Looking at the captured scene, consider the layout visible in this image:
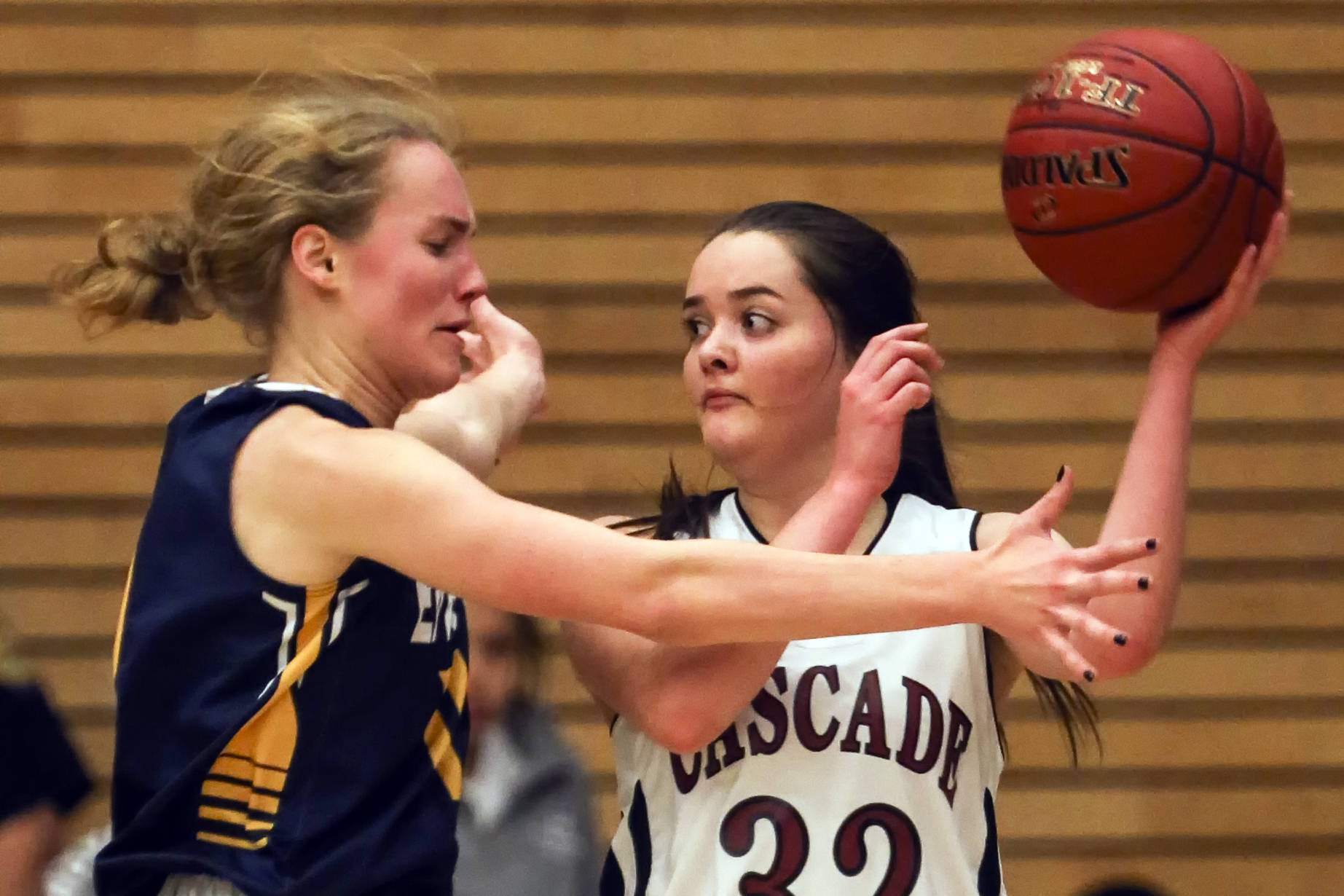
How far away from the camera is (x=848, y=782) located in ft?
8.01

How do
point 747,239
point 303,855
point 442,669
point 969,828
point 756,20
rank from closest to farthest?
point 303,855, point 442,669, point 969,828, point 747,239, point 756,20

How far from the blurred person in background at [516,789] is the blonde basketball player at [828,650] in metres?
0.34

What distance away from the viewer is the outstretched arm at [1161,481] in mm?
2465

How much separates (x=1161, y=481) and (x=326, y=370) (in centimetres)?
113

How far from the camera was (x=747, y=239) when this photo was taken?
2.70 metres

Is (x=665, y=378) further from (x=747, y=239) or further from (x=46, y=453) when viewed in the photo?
(x=747, y=239)

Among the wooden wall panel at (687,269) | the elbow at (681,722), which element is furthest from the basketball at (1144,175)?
the wooden wall panel at (687,269)

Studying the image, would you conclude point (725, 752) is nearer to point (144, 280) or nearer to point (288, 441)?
point (288, 441)

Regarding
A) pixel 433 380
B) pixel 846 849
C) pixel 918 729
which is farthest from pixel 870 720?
pixel 433 380

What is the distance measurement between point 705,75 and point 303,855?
2.84 metres

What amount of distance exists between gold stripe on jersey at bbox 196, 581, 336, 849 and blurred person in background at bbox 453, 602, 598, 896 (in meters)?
0.81

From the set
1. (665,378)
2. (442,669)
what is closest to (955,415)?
(665,378)

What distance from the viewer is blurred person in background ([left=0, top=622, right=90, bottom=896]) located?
2488mm

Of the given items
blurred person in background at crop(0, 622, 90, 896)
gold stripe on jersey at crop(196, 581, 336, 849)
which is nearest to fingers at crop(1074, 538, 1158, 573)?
gold stripe on jersey at crop(196, 581, 336, 849)
